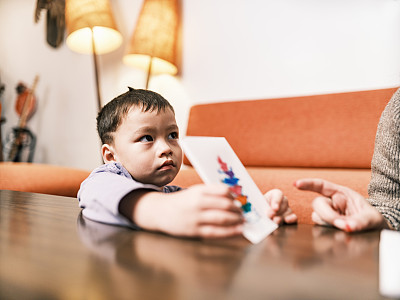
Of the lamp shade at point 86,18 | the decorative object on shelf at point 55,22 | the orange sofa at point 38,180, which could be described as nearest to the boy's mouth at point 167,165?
the orange sofa at point 38,180

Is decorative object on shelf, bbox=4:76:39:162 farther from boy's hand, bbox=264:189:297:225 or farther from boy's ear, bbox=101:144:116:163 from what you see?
boy's hand, bbox=264:189:297:225

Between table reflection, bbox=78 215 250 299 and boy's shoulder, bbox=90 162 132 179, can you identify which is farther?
boy's shoulder, bbox=90 162 132 179

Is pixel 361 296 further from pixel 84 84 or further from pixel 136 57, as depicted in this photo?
pixel 84 84

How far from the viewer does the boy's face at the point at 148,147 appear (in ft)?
2.32

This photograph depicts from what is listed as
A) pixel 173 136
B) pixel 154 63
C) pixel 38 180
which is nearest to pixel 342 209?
pixel 173 136

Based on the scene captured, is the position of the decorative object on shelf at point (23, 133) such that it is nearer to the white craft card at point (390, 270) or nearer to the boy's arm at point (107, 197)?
the boy's arm at point (107, 197)

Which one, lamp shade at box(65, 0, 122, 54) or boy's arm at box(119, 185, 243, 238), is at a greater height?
lamp shade at box(65, 0, 122, 54)

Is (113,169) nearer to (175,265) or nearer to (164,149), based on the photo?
(164,149)

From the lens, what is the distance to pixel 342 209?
523 mm

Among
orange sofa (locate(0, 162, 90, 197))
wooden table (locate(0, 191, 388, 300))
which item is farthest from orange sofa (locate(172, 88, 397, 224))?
wooden table (locate(0, 191, 388, 300))

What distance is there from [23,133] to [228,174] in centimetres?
325

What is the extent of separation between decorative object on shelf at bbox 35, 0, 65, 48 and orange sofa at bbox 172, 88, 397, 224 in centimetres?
199

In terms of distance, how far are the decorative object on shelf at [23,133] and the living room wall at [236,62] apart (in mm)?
71

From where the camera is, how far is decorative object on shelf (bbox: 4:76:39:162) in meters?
3.04
